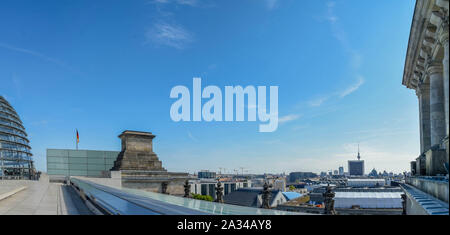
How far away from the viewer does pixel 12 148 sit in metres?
40.5

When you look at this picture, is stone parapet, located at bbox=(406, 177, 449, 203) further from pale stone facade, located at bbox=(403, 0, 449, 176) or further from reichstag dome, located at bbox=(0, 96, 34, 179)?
reichstag dome, located at bbox=(0, 96, 34, 179)

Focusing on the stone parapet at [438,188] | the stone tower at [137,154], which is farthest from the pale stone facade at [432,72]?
the stone tower at [137,154]

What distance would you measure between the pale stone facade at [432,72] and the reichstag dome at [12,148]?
43765 millimetres

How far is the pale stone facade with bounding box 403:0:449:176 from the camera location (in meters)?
11.1

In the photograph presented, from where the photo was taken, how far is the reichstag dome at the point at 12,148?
1523 inches

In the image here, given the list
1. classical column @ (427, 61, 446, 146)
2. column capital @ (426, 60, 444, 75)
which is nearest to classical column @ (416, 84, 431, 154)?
classical column @ (427, 61, 446, 146)

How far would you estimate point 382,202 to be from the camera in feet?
155

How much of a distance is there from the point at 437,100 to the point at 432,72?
1.47m

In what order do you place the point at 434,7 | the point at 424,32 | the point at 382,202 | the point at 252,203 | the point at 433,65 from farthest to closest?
the point at 252,203, the point at 382,202, the point at 433,65, the point at 424,32, the point at 434,7
